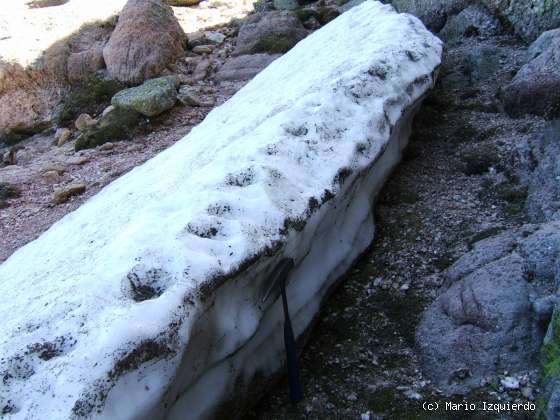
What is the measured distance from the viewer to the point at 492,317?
2.77 m

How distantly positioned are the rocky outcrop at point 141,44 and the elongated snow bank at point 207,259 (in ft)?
18.0

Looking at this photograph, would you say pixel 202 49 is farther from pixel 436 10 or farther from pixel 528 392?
pixel 528 392

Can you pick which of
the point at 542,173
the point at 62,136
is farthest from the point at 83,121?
the point at 542,173

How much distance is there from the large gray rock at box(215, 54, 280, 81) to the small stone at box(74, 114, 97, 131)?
2.14 meters

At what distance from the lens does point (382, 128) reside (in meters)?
3.91

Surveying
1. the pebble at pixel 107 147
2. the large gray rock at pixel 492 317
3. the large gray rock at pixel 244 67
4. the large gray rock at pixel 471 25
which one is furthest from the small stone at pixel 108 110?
the large gray rock at pixel 492 317

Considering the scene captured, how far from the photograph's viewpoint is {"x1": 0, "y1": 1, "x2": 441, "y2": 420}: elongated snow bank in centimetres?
218

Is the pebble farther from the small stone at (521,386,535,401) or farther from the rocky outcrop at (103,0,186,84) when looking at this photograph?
the small stone at (521,386,535,401)

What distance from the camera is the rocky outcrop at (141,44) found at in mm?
9844

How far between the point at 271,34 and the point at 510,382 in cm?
864

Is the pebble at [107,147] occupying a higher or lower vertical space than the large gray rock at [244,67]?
lower

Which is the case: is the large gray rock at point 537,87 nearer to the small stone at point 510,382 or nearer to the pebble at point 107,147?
the small stone at point 510,382

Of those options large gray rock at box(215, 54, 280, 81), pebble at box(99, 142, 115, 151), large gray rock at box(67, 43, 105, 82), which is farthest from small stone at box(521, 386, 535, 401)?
large gray rock at box(67, 43, 105, 82)

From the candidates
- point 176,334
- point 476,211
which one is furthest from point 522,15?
point 176,334
